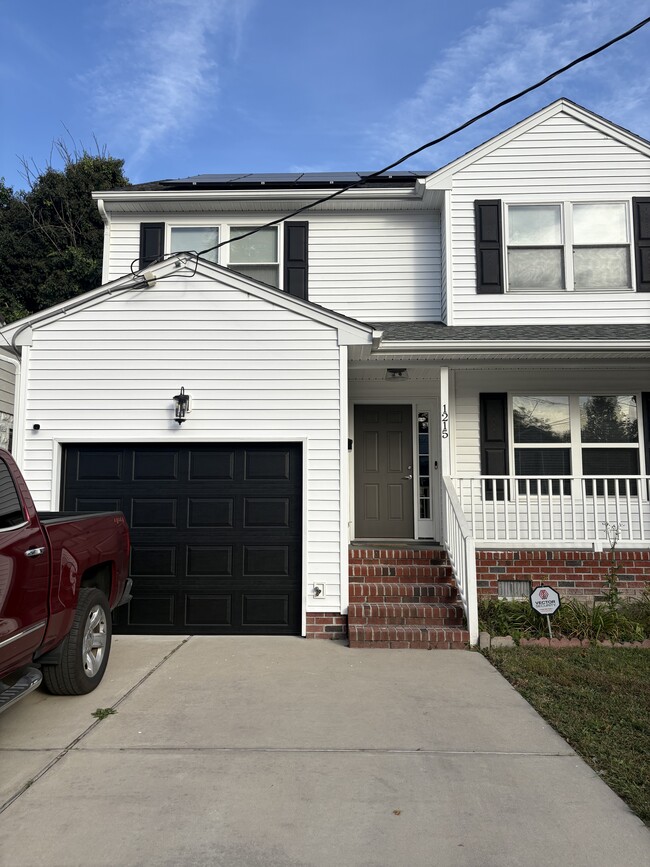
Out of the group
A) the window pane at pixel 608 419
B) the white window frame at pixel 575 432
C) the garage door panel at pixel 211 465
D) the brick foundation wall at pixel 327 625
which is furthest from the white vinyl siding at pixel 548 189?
the brick foundation wall at pixel 327 625

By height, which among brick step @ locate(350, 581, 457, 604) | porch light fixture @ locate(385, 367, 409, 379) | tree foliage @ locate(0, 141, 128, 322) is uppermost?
tree foliage @ locate(0, 141, 128, 322)

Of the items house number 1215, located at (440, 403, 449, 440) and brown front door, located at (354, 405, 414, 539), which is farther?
brown front door, located at (354, 405, 414, 539)

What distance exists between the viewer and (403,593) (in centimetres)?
683

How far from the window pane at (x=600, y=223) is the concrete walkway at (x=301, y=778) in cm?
650

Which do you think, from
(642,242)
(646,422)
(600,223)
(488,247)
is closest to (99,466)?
(488,247)

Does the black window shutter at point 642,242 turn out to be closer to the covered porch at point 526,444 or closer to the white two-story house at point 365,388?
the white two-story house at point 365,388

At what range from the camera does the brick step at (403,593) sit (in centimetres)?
680

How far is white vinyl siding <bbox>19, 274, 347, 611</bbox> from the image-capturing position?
698cm

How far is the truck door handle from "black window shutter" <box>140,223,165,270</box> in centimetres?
657

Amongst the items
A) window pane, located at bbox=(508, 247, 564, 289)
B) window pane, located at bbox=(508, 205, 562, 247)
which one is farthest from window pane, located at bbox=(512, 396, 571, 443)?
window pane, located at bbox=(508, 205, 562, 247)

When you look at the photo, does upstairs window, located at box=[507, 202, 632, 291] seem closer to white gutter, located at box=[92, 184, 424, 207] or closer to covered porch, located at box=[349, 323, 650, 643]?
covered porch, located at box=[349, 323, 650, 643]

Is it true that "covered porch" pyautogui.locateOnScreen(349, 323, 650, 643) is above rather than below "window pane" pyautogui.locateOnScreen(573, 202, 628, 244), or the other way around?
below

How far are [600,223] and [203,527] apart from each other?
22.8 ft

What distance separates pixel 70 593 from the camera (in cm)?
434
